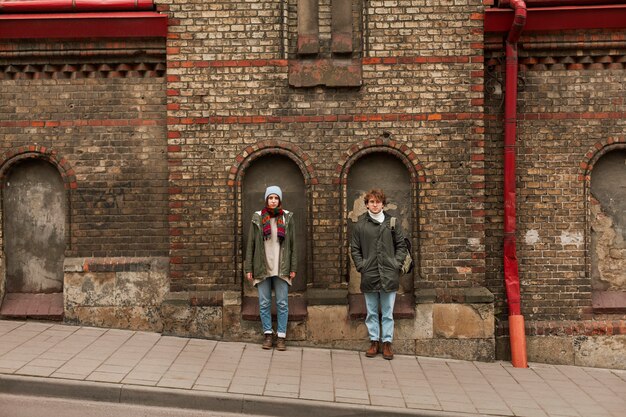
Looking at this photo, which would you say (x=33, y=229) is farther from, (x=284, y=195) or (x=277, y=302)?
(x=277, y=302)

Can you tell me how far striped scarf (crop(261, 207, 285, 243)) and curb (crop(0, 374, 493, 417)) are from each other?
198cm

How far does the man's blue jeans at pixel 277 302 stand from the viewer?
6816mm

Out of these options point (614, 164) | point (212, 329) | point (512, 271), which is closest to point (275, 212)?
point (212, 329)

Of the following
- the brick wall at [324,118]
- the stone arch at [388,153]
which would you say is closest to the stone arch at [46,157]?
the brick wall at [324,118]

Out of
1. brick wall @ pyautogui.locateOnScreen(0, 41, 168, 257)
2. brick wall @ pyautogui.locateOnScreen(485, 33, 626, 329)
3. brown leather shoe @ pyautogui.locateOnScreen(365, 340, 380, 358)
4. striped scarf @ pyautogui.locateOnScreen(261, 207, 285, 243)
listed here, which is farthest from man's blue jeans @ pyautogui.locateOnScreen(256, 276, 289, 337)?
brick wall @ pyautogui.locateOnScreen(485, 33, 626, 329)

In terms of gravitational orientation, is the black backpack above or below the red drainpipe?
below

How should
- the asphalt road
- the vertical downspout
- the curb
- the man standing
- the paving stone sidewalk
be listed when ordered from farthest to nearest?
the vertical downspout
the man standing
the paving stone sidewalk
the curb
the asphalt road

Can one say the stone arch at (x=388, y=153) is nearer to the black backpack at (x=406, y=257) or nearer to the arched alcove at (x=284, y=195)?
the black backpack at (x=406, y=257)

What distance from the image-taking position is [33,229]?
761 centimetres

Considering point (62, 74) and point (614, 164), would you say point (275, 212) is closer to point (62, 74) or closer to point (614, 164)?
point (62, 74)

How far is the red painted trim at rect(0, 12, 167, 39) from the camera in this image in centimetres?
711

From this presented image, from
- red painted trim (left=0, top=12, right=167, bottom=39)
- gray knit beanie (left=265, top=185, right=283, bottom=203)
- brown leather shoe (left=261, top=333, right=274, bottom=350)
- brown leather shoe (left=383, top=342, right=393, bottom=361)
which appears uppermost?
red painted trim (left=0, top=12, right=167, bottom=39)

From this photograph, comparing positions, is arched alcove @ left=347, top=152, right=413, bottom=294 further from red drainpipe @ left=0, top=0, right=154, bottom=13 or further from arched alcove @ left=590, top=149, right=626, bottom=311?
red drainpipe @ left=0, top=0, right=154, bottom=13

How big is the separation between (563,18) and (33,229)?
22.4 ft
